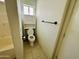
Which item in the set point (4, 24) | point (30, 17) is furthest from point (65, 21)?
point (30, 17)

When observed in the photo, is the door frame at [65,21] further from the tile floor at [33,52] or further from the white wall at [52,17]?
the tile floor at [33,52]

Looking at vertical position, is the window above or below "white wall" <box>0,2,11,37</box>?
above

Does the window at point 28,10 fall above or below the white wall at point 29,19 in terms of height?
above

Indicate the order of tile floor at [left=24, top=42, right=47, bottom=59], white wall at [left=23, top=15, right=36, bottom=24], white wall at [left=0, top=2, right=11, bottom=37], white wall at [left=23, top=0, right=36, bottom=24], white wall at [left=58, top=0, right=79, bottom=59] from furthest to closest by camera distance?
white wall at [left=23, top=15, right=36, bottom=24] → white wall at [left=23, top=0, right=36, bottom=24] → tile floor at [left=24, top=42, right=47, bottom=59] → white wall at [left=0, top=2, right=11, bottom=37] → white wall at [left=58, top=0, right=79, bottom=59]

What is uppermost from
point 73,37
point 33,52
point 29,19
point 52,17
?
point 52,17

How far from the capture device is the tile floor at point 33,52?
209 cm

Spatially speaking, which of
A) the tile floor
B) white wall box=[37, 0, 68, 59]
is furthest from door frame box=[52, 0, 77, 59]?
the tile floor

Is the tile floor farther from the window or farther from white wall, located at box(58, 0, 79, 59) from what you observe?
the window

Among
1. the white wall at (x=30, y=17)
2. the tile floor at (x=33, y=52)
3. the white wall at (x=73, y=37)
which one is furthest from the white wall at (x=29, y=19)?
the white wall at (x=73, y=37)

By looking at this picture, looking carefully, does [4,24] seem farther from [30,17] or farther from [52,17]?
[30,17]

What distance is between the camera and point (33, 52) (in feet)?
7.48

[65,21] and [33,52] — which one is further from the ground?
[65,21]

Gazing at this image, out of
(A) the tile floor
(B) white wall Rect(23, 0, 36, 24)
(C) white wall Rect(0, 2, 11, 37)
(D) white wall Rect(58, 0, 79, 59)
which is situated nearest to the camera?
(D) white wall Rect(58, 0, 79, 59)

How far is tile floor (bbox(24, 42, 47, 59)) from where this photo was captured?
2.09 metres
